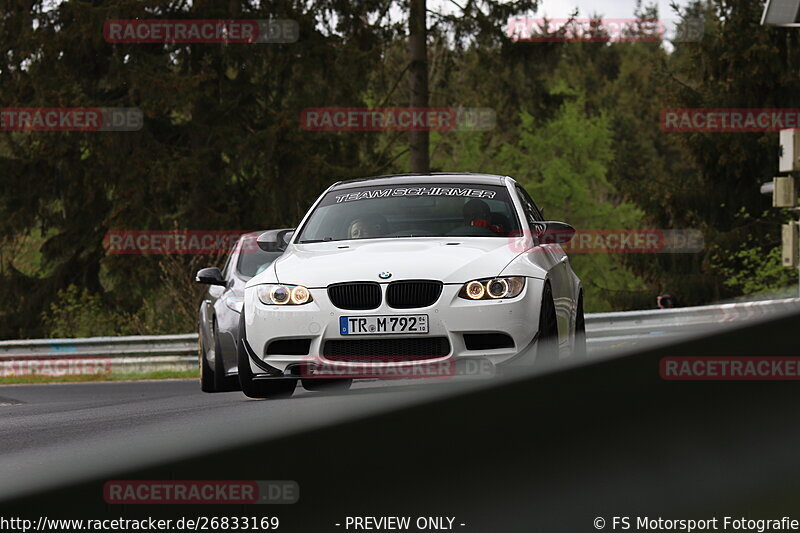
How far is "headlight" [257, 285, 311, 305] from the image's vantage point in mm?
8969

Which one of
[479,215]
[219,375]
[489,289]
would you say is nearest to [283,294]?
[489,289]

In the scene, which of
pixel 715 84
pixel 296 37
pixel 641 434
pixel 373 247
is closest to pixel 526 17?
pixel 296 37

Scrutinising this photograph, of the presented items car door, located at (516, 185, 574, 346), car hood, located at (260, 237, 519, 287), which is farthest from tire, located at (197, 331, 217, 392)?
car door, located at (516, 185, 574, 346)

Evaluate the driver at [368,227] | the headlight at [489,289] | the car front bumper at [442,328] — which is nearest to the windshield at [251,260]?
the driver at [368,227]

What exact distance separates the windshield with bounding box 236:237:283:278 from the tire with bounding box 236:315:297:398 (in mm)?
2086

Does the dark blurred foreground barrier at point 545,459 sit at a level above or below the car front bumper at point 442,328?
above

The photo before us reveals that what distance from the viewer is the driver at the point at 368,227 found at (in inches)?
394

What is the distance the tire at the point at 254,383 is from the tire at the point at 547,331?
1.83 metres

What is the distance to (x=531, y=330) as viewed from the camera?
8.84m

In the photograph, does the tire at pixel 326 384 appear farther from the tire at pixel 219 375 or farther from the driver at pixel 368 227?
the driver at pixel 368 227

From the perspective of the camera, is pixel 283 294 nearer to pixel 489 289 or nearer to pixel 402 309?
pixel 402 309

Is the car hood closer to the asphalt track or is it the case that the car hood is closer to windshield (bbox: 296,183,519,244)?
windshield (bbox: 296,183,519,244)

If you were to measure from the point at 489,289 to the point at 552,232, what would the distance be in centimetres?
139

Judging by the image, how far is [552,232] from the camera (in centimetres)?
1002
